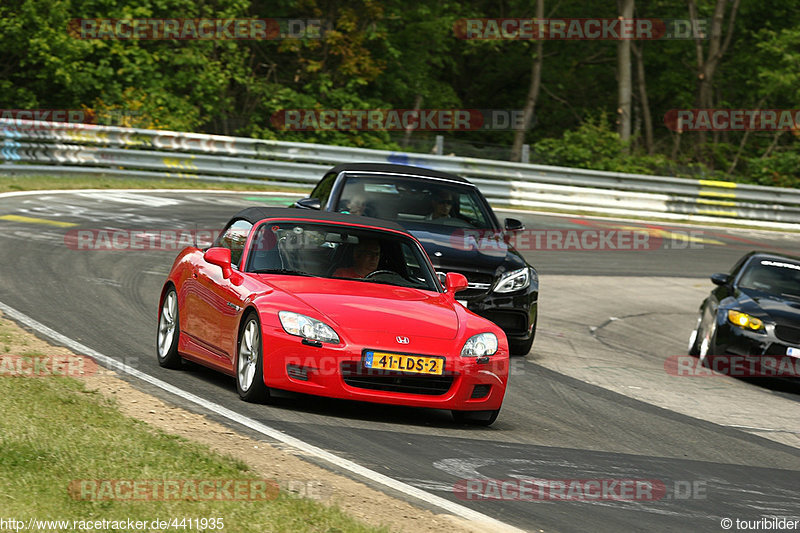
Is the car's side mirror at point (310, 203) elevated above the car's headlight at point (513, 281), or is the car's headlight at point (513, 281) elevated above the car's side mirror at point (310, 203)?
the car's side mirror at point (310, 203)

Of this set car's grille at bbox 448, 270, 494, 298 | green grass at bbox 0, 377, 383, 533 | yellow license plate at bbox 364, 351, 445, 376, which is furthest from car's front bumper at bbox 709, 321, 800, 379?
green grass at bbox 0, 377, 383, 533

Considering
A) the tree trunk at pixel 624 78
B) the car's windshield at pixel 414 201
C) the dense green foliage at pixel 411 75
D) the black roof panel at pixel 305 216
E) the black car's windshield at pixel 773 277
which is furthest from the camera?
the tree trunk at pixel 624 78

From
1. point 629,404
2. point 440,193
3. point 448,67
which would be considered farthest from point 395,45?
point 629,404

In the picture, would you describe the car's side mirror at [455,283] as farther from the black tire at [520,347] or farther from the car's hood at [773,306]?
the car's hood at [773,306]

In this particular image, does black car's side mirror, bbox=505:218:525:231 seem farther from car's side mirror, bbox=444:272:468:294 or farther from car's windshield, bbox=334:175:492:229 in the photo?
car's side mirror, bbox=444:272:468:294

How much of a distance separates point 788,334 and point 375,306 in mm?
6225

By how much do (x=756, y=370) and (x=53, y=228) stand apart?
33.3 feet

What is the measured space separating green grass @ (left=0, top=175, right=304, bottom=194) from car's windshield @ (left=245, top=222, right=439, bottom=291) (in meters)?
13.5

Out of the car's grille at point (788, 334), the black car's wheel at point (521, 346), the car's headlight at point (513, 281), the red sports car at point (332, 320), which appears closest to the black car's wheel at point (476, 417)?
the red sports car at point (332, 320)

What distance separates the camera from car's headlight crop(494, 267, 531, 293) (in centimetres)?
1184

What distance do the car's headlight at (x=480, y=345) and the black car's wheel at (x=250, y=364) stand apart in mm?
1391

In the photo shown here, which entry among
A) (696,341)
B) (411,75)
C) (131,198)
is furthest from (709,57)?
(696,341)

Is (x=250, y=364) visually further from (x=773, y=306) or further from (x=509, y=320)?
(x=773, y=306)

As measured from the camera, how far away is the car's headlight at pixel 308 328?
8.12 m
